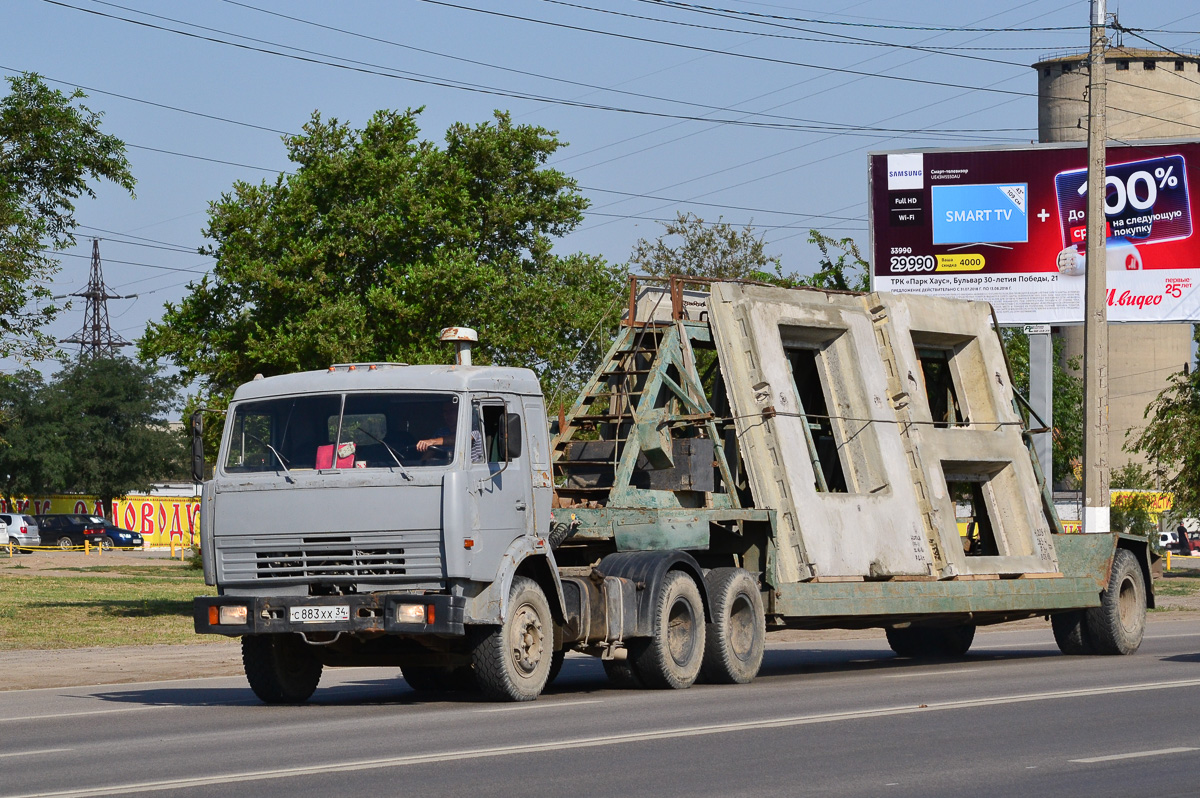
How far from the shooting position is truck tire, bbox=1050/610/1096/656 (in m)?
18.8

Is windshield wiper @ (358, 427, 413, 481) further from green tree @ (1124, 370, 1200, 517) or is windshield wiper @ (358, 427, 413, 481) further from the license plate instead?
green tree @ (1124, 370, 1200, 517)

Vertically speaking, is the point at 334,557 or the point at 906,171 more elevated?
the point at 906,171

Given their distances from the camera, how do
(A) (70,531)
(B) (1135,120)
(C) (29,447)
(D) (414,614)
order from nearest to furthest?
1. (D) (414,614)
2. (A) (70,531)
3. (B) (1135,120)
4. (C) (29,447)

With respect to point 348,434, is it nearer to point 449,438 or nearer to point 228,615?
point 449,438

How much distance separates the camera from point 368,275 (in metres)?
27.4

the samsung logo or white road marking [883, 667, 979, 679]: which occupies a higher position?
the samsung logo

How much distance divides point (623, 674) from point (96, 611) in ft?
55.9

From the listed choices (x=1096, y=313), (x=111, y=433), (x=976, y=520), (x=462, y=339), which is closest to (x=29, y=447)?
(x=111, y=433)

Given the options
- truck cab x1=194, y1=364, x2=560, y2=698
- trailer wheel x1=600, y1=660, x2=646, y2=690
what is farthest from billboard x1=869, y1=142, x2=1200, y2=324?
truck cab x1=194, y1=364, x2=560, y2=698

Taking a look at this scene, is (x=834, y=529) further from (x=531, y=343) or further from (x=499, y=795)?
(x=531, y=343)

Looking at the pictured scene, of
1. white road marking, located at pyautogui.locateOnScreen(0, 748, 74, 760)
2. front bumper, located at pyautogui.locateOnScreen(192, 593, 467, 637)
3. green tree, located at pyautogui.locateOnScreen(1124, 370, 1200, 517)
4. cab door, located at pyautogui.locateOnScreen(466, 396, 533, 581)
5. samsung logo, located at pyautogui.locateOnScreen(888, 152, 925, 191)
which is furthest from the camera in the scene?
green tree, located at pyautogui.locateOnScreen(1124, 370, 1200, 517)

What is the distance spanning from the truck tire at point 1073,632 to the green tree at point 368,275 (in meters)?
10.1

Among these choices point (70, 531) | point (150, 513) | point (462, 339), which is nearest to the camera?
point (462, 339)

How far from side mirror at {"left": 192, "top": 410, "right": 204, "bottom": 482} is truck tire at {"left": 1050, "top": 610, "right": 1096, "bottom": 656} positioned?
10.4 m
